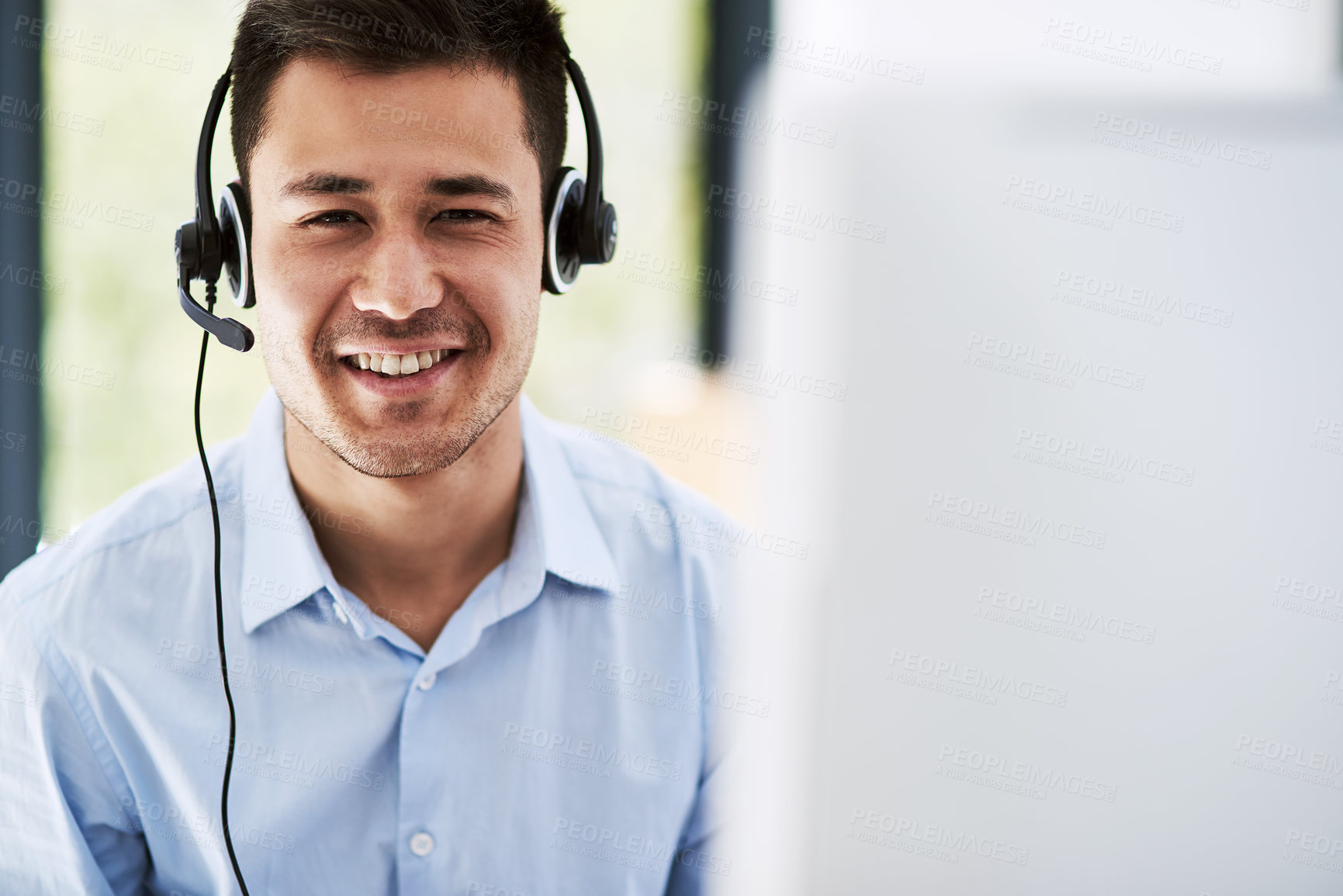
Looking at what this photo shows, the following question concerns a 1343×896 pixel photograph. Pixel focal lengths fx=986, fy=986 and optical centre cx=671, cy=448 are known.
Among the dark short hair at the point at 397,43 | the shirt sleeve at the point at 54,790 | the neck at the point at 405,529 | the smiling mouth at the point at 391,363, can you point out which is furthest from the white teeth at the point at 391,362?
the shirt sleeve at the point at 54,790

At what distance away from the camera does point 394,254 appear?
3.45 feet

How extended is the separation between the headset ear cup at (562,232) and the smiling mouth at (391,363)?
0.53ft

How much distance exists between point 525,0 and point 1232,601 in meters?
1.01

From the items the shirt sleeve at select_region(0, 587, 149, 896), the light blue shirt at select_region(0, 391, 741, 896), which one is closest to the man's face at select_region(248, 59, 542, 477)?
the light blue shirt at select_region(0, 391, 741, 896)

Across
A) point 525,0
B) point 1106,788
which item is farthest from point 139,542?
point 1106,788

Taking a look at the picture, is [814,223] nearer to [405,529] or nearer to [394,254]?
[394,254]

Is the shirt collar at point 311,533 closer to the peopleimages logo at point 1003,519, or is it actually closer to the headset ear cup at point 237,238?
the headset ear cup at point 237,238

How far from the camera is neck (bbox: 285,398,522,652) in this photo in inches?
45.9

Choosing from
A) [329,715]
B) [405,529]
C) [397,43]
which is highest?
[397,43]

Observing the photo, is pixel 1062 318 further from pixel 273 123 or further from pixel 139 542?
pixel 139 542

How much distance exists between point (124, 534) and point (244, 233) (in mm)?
374

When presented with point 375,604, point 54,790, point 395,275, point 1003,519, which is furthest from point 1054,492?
point 54,790

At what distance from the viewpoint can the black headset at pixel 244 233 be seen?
101 centimetres

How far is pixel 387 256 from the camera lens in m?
1.05
